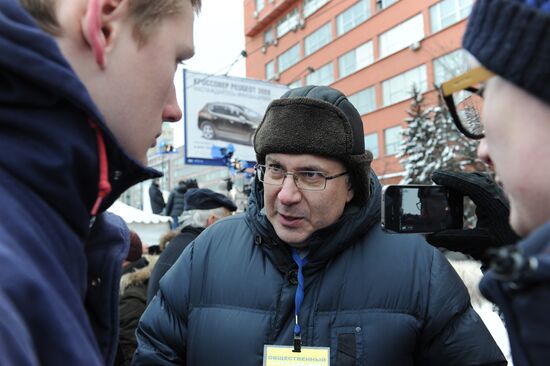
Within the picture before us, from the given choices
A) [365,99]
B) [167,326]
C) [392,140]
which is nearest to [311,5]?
[365,99]

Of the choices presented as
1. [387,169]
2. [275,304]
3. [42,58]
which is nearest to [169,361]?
[275,304]

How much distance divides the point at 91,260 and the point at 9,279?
0.49 m

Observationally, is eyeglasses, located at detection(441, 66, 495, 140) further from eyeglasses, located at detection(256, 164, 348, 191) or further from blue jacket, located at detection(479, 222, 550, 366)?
eyeglasses, located at detection(256, 164, 348, 191)

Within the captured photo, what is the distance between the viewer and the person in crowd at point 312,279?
5.84 ft

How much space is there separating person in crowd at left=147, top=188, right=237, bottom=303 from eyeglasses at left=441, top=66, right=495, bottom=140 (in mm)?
2604

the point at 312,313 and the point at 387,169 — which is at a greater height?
the point at 387,169

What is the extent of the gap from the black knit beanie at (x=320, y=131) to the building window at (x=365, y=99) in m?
29.0

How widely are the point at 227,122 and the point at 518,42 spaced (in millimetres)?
12875

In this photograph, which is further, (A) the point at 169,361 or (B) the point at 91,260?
(A) the point at 169,361

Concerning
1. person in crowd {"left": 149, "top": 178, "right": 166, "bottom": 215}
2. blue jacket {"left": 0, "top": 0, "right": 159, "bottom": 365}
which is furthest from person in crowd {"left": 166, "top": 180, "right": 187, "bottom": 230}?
blue jacket {"left": 0, "top": 0, "right": 159, "bottom": 365}

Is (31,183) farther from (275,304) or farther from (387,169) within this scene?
(387,169)

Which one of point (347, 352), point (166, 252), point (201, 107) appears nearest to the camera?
point (347, 352)

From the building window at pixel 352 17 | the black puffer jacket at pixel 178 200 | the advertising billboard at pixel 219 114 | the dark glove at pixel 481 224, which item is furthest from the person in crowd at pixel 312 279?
the building window at pixel 352 17

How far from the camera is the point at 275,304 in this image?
6.11ft
